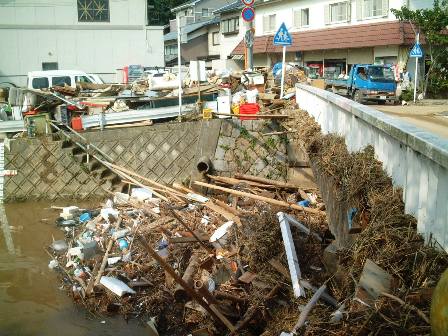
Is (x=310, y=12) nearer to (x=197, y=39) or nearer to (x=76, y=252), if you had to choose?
(x=197, y=39)

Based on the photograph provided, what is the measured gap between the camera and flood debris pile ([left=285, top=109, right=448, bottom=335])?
3436 millimetres

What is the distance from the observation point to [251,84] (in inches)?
644

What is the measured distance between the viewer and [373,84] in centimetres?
2294

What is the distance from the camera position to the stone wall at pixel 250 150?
12.3 m

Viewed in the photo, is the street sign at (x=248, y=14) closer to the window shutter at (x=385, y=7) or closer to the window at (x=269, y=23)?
the window shutter at (x=385, y=7)

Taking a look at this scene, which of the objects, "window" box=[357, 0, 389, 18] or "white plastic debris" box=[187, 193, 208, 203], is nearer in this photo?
"white plastic debris" box=[187, 193, 208, 203]

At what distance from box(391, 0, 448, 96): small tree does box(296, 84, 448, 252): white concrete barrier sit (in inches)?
797

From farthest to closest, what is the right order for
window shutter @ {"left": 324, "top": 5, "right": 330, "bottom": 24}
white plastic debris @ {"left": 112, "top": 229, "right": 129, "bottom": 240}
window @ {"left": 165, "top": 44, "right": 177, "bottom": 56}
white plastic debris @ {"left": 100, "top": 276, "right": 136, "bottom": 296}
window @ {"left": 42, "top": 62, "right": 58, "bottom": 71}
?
window @ {"left": 165, "top": 44, "right": 177, "bottom": 56}
window shutter @ {"left": 324, "top": 5, "right": 330, "bottom": 24}
window @ {"left": 42, "top": 62, "right": 58, "bottom": 71}
white plastic debris @ {"left": 112, "top": 229, "right": 129, "bottom": 240}
white plastic debris @ {"left": 100, "top": 276, "right": 136, "bottom": 296}

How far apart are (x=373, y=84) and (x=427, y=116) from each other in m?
5.33

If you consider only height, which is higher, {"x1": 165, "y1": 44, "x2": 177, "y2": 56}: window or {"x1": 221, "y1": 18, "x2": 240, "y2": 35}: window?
{"x1": 221, "y1": 18, "x2": 240, "y2": 35}: window

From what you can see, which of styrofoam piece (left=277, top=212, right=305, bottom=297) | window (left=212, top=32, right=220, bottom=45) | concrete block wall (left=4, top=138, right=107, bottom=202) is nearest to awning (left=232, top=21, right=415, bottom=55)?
window (left=212, top=32, right=220, bottom=45)

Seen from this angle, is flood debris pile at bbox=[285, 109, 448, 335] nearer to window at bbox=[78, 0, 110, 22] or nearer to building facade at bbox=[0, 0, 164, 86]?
building facade at bbox=[0, 0, 164, 86]

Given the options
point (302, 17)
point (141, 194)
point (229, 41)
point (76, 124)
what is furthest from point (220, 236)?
point (229, 41)

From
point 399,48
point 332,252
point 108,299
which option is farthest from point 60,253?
point 399,48
